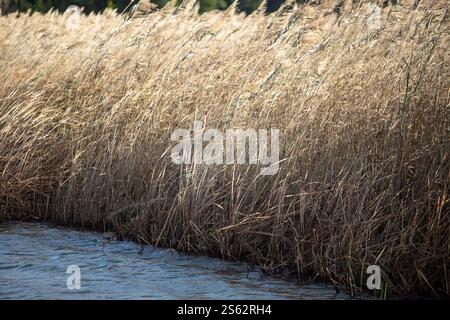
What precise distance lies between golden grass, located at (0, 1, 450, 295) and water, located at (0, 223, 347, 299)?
6.1 inches

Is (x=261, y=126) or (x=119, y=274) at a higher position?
(x=261, y=126)

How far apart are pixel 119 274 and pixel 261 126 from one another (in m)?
1.45

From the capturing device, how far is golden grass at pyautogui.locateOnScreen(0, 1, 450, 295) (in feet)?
16.9

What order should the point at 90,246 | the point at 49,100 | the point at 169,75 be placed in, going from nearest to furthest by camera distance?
the point at 90,246 → the point at 169,75 → the point at 49,100

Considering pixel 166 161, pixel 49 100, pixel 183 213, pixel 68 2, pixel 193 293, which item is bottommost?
pixel 193 293

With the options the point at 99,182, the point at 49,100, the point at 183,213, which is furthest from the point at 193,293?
the point at 49,100

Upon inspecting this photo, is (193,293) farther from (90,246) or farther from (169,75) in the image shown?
(169,75)

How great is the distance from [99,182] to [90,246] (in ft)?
2.00

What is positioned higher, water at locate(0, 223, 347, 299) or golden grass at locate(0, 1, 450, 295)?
golden grass at locate(0, 1, 450, 295)

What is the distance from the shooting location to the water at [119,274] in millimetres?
5156

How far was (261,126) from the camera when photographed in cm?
601

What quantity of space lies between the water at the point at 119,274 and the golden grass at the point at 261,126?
15 centimetres

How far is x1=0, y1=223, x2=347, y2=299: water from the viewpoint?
5.16 metres

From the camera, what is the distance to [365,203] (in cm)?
523
